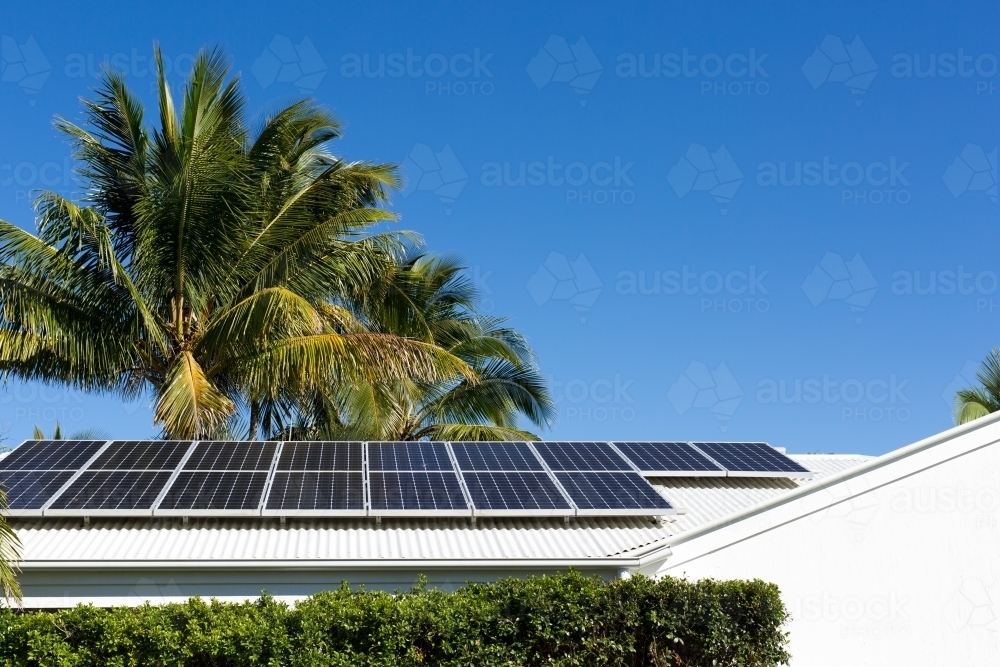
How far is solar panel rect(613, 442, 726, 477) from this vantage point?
14.0m

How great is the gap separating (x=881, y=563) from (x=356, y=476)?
6529 millimetres

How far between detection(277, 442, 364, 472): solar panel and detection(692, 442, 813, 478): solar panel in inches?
207

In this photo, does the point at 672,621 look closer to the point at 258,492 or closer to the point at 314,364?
the point at 258,492

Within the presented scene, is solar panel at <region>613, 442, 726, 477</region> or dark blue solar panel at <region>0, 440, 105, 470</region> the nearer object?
dark blue solar panel at <region>0, 440, 105, 470</region>

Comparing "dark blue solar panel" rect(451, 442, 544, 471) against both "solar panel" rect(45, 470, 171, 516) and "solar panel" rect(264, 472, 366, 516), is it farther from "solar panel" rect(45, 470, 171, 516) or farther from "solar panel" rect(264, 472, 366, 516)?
"solar panel" rect(45, 470, 171, 516)

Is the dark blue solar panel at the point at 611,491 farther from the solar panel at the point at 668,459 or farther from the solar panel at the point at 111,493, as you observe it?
the solar panel at the point at 111,493

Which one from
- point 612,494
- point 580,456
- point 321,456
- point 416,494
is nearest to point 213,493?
point 321,456

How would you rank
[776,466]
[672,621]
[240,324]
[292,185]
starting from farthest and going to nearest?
[292,185]
[240,324]
[776,466]
[672,621]

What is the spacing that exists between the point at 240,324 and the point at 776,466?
348 inches

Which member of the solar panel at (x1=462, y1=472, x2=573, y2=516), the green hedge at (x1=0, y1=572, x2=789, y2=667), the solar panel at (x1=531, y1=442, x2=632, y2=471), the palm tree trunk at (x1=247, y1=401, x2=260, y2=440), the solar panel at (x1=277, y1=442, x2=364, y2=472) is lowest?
the green hedge at (x1=0, y1=572, x2=789, y2=667)

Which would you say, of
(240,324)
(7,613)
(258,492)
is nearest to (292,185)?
(240,324)

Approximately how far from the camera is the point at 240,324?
16.5 metres

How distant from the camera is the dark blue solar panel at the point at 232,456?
1323cm

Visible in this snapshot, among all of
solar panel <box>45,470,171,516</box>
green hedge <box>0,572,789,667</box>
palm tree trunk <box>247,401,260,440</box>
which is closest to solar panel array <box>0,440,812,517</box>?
solar panel <box>45,470,171,516</box>
